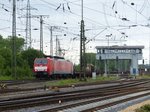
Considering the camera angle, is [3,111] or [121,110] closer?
[3,111]

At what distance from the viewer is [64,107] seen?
22234mm

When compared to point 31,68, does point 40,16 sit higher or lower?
higher

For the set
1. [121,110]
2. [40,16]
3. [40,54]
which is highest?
[40,16]

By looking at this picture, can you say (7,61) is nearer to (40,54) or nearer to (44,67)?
(40,54)

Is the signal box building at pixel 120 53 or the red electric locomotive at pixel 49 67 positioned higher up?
the signal box building at pixel 120 53

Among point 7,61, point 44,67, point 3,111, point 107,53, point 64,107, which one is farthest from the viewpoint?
point 107,53

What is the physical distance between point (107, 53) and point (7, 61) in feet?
174

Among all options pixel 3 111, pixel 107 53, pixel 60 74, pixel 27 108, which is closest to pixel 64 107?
pixel 27 108

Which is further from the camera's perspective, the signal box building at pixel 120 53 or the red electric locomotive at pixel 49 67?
the signal box building at pixel 120 53

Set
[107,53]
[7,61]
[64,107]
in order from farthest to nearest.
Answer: [107,53]
[7,61]
[64,107]

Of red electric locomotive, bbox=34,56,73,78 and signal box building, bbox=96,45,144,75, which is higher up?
signal box building, bbox=96,45,144,75

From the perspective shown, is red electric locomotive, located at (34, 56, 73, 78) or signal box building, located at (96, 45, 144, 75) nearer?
red electric locomotive, located at (34, 56, 73, 78)

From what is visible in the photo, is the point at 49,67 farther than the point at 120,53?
No

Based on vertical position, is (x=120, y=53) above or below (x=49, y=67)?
above
